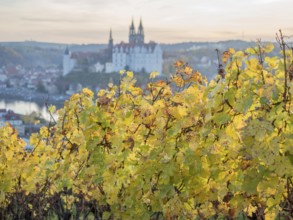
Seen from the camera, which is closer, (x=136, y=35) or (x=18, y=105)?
(x=18, y=105)

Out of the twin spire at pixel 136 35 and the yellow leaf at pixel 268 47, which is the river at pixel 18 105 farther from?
the yellow leaf at pixel 268 47

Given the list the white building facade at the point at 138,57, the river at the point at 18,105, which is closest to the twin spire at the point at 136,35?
the white building facade at the point at 138,57

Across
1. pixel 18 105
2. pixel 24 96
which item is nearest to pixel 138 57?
pixel 18 105

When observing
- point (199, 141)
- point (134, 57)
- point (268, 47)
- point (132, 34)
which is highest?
point (132, 34)

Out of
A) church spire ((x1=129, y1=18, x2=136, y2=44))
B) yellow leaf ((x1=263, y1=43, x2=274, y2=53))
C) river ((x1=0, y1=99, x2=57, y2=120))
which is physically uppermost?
church spire ((x1=129, y1=18, x2=136, y2=44))

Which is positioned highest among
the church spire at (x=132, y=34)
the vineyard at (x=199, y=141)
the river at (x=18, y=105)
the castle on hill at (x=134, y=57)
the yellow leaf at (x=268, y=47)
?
the church spire at (x=132, y=34)

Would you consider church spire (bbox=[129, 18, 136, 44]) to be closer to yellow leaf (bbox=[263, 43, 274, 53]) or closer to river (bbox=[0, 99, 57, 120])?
river (bbox=[0, 99, 57, 120])

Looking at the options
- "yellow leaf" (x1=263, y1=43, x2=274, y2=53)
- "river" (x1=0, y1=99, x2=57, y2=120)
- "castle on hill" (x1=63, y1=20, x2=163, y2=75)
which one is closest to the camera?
"yellow leaf" (x1=263, y1=43, x2=274, y2=53)

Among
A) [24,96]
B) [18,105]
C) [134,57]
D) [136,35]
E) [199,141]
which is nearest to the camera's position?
[199,141]

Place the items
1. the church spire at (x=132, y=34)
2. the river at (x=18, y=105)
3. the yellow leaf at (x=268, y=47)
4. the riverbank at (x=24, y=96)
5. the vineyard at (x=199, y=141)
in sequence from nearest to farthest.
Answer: the vineyard at (x=199, y=141) < the yellow leaf at (x=268, y=47) < the river at (x=18, y=105) < the riverbank at (x=24, y=96) < the church spire at (x=132, y=34)

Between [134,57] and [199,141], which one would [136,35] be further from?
[199,141]

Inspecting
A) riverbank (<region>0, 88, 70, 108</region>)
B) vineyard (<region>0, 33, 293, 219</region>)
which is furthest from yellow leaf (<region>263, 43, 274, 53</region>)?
riverbank (<region>0, 88, 70, 108</region>)

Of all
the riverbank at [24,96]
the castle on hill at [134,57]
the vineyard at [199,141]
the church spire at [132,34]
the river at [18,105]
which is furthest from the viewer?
the church spire at [132,34]

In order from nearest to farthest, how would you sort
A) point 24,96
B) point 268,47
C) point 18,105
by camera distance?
point 268,47
point 18,105
point 24,96
